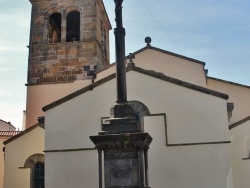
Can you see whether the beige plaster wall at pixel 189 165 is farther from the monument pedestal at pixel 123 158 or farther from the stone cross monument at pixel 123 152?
the monument pedestal at pixel 123 158

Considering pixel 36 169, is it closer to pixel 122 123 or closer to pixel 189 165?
pixel 189 165

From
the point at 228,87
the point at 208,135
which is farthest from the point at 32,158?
the point at 228,87

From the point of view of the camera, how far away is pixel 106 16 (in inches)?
929

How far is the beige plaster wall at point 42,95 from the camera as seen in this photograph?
19.3m

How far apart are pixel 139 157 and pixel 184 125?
4.89 metres

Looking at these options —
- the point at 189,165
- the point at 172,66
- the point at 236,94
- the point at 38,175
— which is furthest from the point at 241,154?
the point at 38,175

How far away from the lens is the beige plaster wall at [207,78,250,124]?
687 inches

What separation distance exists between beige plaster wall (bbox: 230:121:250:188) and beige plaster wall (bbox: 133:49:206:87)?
11.4 ft

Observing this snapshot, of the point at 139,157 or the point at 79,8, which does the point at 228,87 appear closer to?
the point at 79,8

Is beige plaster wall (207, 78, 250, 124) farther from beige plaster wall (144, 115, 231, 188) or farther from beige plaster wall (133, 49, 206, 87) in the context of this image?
beige plaster wall (144, 115, 231, 188)

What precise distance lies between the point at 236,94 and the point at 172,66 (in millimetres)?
3284

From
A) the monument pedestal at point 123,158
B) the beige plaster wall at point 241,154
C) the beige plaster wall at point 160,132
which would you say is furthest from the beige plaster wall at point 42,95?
the monument pedestal at point 123,158

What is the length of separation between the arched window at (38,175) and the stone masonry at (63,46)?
16.9 ft

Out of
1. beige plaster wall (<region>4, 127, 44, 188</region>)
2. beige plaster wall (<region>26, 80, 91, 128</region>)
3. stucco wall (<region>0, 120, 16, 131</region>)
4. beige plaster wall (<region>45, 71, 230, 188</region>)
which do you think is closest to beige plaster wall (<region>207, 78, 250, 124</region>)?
beige plaster wall (<region>45, 71, 230, 188</region>)
